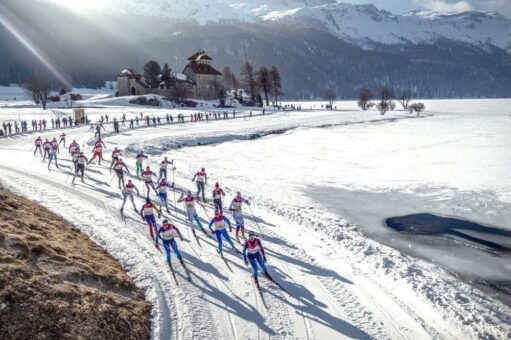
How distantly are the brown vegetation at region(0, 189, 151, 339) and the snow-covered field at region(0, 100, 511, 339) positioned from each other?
79cm

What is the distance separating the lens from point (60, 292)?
984 centimetres

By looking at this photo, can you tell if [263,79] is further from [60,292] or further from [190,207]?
[60,292]

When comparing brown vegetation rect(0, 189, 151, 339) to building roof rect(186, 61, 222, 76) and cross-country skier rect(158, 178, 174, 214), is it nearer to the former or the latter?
cross-country skier rect(158, 178, 174, 214)

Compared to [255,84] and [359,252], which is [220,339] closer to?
[359,252]

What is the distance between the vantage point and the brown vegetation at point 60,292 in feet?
28.7

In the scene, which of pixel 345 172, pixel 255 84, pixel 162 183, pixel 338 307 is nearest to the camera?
pixel 338 307

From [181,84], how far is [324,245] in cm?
8914

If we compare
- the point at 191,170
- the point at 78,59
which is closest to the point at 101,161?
the point at 191,170

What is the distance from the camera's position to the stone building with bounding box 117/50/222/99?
97.7 m

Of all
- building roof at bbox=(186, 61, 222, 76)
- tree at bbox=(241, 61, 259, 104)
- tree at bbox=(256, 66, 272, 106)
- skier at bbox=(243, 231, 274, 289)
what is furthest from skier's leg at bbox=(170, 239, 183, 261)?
tree at bbox=(256, 66, 272, 106)

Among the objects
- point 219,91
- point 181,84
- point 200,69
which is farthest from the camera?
point 200,69

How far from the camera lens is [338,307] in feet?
38.1

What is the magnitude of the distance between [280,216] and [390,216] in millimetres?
5716

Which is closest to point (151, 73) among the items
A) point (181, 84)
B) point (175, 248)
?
point (181, 84)
